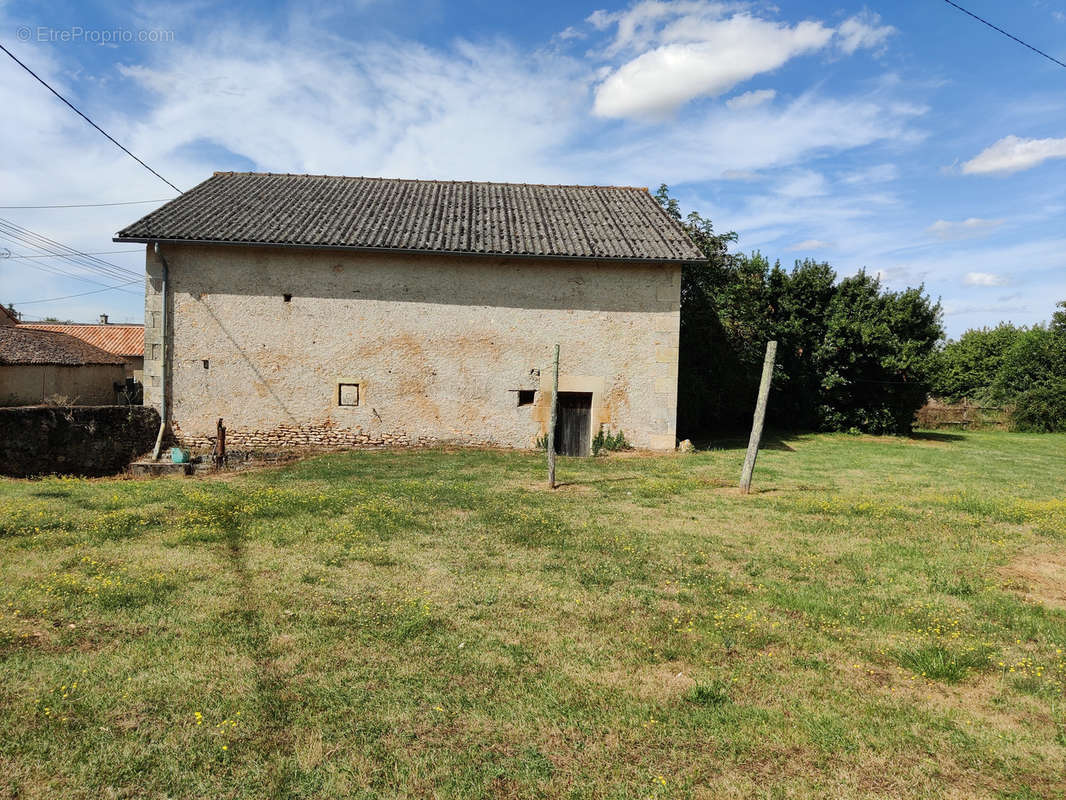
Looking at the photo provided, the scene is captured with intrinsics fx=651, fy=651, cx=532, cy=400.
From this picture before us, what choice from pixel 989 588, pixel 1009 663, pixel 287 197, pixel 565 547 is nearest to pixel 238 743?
pixel 565 547

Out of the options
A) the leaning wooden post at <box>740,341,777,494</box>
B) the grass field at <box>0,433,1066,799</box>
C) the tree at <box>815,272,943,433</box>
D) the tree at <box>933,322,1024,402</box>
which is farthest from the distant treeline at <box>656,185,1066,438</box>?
the tree at <box>933,322,1024,402</box>

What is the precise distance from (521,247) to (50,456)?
10.6 m

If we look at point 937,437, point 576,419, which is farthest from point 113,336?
point 937,437

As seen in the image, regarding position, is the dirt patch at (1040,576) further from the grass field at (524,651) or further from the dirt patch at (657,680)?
the dirt patch at (657,680)

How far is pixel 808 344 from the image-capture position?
19.9 meters

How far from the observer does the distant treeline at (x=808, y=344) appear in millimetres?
19156

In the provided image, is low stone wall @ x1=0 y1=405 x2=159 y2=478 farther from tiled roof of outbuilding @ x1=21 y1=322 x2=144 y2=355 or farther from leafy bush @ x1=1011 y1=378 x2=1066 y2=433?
leafy bush @ x1=1011 y1=378 x2=1066 y2=433

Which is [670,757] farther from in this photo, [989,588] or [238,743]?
[989,588]

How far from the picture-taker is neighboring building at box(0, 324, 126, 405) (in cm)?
1933

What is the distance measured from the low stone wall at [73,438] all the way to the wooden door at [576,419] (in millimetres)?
8980

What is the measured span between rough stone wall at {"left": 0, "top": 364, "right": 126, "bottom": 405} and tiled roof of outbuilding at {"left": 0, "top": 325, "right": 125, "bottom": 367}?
20cm

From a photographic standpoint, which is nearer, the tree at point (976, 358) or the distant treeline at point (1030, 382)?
the distant treeline at point (1030, 382)

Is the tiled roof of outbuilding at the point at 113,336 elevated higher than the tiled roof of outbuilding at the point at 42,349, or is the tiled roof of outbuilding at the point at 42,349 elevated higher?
the tiled roof of outbuilding at the point at 113,336

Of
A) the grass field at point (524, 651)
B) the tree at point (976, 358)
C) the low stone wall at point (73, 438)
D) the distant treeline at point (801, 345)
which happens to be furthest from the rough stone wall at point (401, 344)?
the tree at point (976, 358)
